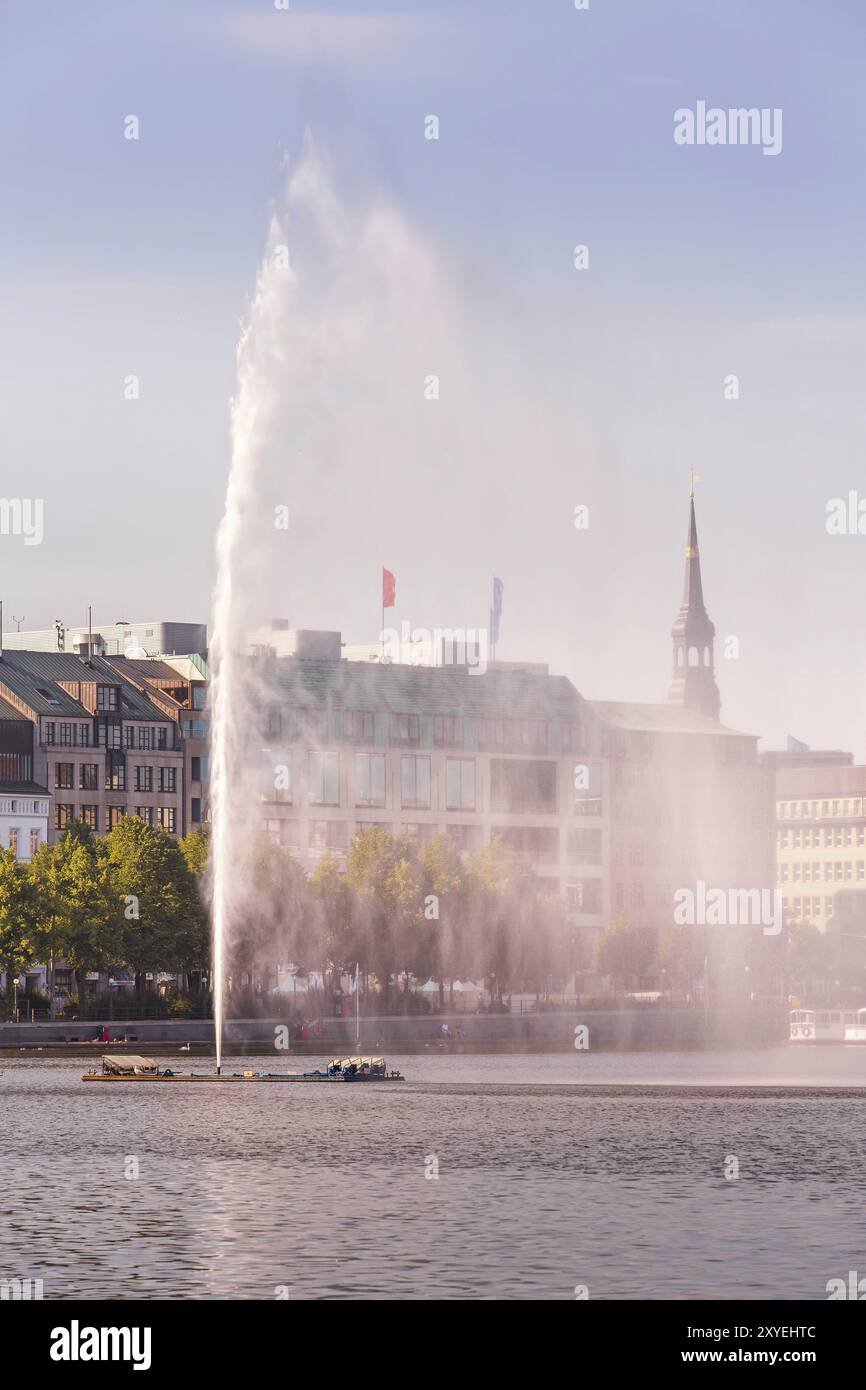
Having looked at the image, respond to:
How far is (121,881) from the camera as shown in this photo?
135000 mm

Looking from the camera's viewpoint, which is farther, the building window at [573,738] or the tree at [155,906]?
the building window at [573,738]

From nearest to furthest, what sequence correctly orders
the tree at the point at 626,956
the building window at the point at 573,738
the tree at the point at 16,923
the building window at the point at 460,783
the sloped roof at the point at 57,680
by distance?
the tree at the point at 16,923 < the sloped roof at the point at 57,680 < the tree at the point at 626,956 < the building window at the point at 460,783 < the building window at the point at 573,738

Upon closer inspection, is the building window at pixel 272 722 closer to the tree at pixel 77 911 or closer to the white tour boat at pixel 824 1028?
the white tour boat at pixel 824 1028

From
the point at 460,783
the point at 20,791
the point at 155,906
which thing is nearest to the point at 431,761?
the point at 460,783

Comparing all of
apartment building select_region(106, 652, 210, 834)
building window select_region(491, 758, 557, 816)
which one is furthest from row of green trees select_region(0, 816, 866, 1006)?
building window select_region(491, 758, 557, 816)

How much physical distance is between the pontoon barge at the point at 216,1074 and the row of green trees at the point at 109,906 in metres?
27.8

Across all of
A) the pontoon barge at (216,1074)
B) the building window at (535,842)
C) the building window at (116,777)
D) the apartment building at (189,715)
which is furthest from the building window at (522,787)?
the pontoon barge at (216,1074)

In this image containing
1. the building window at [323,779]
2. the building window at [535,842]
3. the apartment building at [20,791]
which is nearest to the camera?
the apartment building at [20,791]

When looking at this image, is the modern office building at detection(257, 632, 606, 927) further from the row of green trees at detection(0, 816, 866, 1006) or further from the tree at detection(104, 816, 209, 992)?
the tree at detection(104, 816, 209, 992)

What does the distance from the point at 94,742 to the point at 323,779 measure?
19.0 metres

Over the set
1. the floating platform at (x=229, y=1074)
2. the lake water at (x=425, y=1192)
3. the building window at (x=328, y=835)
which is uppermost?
the building window at (x=328, y=835)

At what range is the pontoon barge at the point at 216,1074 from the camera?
93.1 meters

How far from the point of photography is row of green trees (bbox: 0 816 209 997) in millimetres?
128500

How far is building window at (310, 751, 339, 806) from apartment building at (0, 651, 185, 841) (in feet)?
33.5
